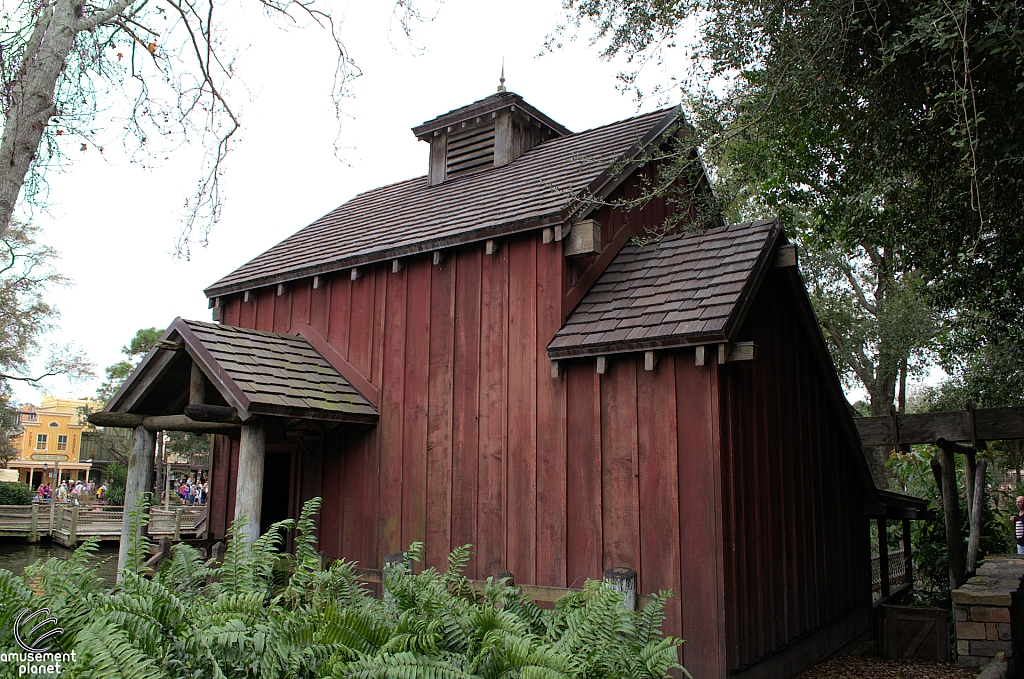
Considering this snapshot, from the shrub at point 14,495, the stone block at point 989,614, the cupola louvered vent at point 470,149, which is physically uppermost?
the cupola louvered vent at point 470,149

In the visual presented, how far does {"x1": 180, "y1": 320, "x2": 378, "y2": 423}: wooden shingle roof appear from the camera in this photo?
7742mm

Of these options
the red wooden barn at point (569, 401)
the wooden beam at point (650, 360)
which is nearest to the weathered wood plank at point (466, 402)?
the red wooden barn at point (569, 401)

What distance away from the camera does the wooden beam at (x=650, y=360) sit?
677cm

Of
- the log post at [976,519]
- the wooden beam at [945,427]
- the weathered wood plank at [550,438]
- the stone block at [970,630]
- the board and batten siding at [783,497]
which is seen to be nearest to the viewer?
the board and batten siding at [783,497]

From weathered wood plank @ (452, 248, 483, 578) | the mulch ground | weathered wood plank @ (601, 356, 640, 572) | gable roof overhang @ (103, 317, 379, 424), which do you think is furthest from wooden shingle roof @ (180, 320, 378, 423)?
the mulch ground

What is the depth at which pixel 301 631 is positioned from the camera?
3.38m

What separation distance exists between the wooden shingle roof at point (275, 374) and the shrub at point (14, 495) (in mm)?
26384

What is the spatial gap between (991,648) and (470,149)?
919cm

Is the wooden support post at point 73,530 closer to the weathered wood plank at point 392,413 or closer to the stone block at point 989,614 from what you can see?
the weathered wood plank at point 392,413

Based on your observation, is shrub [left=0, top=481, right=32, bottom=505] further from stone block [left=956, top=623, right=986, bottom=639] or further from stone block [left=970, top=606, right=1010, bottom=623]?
stone block [left=970, top=606, right=1010, bottom=623]

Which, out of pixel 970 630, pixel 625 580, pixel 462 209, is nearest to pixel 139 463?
pixel 462 209

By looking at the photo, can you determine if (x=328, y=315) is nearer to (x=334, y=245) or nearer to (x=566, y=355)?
(x=334, y=245)

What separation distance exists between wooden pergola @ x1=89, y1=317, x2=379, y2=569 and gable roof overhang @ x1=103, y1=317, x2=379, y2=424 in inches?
0.5

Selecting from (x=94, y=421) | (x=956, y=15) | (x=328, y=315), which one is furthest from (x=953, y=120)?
(x=94, y=421)
